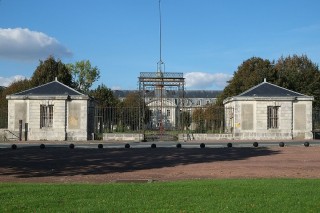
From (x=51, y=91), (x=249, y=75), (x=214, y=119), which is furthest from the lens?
(x=249, y=75)

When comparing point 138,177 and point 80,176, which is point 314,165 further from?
point 80,176

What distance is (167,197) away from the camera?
9375 mm

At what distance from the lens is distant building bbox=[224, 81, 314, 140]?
3619cm

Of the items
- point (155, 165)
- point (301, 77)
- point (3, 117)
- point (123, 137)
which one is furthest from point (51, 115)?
point (301, 77)

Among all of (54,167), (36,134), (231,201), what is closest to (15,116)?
(36,134)

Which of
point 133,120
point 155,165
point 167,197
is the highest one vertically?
point 133,120

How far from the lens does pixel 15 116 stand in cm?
3597

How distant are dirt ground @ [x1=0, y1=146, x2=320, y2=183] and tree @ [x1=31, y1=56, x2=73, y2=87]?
1336 inches

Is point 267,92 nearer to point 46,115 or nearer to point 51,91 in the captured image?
point 51,91

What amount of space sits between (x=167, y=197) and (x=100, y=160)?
10.4 m

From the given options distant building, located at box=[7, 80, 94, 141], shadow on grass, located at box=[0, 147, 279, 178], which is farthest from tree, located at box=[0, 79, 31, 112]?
shadow on grass, located at box=[0, 147, 279, 178]

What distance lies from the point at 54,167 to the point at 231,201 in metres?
9.74

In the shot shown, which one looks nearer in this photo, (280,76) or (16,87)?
(280,76)

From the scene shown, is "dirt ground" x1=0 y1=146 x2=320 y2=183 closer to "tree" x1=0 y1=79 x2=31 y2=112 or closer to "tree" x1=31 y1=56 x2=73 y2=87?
"tree" x1=31 y1=56 x2=73 y2=87
